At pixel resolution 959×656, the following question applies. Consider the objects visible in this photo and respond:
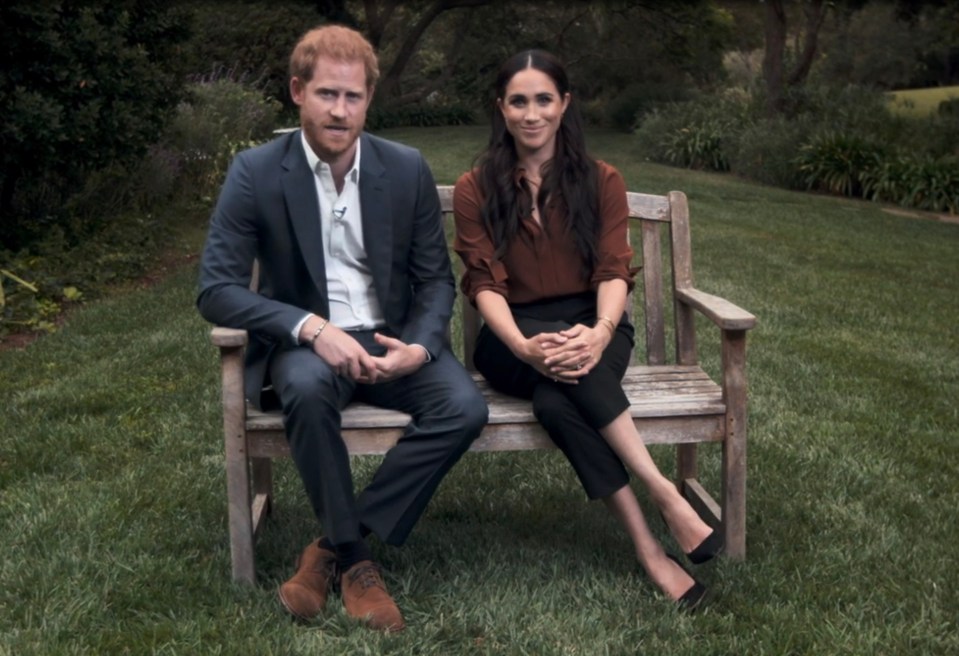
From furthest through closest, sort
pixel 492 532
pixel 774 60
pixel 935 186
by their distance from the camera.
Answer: pixel 774 60 → pixel 935 186 → pixel 492 532

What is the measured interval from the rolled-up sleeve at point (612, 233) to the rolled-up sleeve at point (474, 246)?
1.10 feet

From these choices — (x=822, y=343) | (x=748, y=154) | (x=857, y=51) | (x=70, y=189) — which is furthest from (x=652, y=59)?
(x=822, y=343)

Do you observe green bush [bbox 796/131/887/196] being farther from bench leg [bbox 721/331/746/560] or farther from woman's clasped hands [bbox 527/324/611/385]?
woman's clasped hands [bbox 527/324/611/385]

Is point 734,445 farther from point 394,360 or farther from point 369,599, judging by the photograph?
point 369,599

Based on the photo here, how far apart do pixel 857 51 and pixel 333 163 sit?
42.5 meters

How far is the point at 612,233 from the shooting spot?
4297 millimetres

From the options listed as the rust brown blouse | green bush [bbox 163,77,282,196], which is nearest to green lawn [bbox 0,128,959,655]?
the rust brown blouse

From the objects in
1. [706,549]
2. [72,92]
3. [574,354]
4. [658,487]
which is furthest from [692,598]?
[72,92]

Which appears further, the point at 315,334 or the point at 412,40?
the point at 412,40

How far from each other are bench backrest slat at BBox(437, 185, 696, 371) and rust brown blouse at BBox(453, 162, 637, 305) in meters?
0.37

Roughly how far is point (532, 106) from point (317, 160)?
2.44 ft

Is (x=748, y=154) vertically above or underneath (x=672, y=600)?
underneath

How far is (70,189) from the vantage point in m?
11.2

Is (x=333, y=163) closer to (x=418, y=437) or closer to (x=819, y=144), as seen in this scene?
(x=418, y=437)
